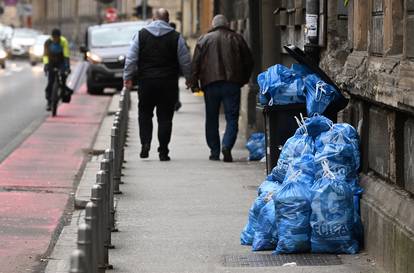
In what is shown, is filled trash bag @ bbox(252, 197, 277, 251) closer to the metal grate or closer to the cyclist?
the metal grate

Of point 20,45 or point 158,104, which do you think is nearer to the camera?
point 158,104

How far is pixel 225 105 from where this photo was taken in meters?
15.3

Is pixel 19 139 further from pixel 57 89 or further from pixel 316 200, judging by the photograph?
pixel 316 200

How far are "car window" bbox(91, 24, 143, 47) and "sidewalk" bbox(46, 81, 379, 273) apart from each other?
18055 mm

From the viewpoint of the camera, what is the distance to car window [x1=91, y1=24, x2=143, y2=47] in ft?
116

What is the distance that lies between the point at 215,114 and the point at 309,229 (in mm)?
6785

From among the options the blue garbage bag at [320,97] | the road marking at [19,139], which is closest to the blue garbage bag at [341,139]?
the blue garbage bag at [320,97]

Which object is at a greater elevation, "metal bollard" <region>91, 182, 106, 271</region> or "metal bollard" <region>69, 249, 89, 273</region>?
"metal bollard" <region>69, 249, 89, 273</region>

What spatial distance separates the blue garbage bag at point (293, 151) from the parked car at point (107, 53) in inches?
953

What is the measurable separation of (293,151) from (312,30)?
7.91ft

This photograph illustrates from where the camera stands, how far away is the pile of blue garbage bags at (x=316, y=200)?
8.61 metres

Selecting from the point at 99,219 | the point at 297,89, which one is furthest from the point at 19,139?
the point at 99,219

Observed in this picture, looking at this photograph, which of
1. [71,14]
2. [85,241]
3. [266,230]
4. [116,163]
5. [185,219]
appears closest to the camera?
[85,241]

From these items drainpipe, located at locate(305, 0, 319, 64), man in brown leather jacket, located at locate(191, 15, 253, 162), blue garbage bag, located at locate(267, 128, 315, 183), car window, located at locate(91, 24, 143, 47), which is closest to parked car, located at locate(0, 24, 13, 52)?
car window, located at locate(91, 24, 143, 47)
